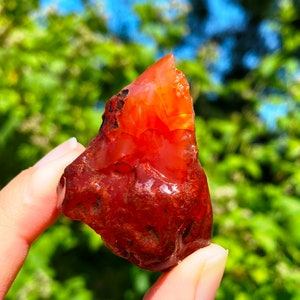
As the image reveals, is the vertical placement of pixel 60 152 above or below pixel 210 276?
above

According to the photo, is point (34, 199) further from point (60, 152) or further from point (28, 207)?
point (60, 152)

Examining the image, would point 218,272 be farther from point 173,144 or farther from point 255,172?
point 255,172

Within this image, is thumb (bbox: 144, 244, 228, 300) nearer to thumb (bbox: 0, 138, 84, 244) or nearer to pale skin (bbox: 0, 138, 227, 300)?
pale skin (bbox: 0, 138, 227, 300)

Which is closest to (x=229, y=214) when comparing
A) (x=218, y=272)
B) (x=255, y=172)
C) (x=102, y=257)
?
(x=255, y=172)

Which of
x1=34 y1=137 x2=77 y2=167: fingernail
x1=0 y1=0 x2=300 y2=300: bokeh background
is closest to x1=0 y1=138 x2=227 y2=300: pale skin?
x1=34 y1=137 x2=77 y2=167: fingernail

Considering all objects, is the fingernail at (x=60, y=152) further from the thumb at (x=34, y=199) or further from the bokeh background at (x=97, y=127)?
the bokeh background at (x=97, y=127)

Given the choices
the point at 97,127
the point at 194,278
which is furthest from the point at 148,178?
the point at 97,127
